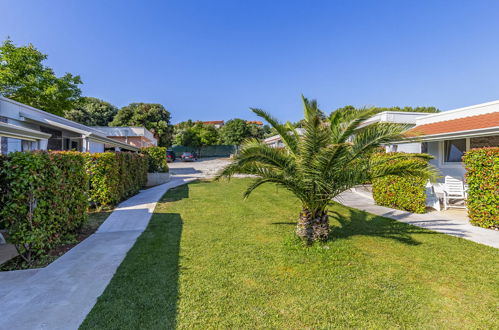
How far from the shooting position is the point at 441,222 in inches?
276

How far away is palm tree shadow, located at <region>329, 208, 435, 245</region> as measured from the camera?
19.0ft

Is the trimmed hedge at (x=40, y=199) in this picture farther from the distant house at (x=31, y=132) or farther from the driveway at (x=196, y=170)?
the driveway at (x=196, y=170)

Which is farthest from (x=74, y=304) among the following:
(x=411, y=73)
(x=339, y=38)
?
(x=411, y=73)

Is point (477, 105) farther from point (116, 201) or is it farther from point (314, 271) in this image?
point (116, 201)

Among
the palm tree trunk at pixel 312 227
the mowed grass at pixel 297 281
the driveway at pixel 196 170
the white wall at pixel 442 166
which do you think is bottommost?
the mowed grass at pixel 297 281

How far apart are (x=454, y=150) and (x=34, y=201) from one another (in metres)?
15.6

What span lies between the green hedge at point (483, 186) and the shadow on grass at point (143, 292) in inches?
297

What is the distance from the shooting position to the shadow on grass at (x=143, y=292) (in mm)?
2702

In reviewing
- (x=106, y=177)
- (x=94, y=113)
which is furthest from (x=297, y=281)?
(x=94, y=113)

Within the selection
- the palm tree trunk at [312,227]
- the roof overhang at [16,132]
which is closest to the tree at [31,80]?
the roof overhang at [16,132]

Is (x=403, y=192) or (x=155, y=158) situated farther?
(x=155, y=158)

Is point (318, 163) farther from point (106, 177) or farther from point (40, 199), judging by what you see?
point (106, 177)

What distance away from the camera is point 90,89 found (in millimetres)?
26641

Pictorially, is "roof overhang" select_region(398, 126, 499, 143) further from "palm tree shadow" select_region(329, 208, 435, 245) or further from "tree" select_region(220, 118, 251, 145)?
"tree" select_region(220, 118, 251, 145)
